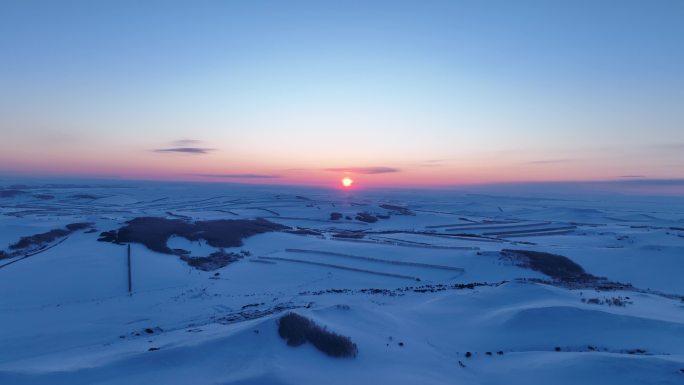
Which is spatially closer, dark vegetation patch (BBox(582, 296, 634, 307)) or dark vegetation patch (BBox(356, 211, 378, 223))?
dark vegetation patch (BBox(582, 296, 634, 307))

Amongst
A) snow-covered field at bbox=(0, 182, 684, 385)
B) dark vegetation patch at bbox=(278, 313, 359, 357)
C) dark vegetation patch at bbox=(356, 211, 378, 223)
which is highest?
dark vegetation patch at bbox=(278, 313, 359, 357)

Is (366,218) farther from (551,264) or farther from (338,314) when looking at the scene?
(338,314)

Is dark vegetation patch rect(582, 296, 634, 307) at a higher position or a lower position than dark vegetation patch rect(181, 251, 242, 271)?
higher

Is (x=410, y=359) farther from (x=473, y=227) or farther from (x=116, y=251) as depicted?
(x=473, y=227)

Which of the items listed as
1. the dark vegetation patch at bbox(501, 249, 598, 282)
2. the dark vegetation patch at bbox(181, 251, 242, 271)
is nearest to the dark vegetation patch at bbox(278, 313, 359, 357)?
the dark vegetation patch at bbox(181, 251, 242, 271)

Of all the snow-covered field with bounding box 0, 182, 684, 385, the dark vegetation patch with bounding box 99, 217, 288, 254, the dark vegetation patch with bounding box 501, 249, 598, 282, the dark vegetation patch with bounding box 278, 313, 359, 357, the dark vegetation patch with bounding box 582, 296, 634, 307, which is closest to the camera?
the snow-covered field with bounding box 0, 182, 684, 385

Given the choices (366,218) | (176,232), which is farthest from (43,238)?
(366,218)

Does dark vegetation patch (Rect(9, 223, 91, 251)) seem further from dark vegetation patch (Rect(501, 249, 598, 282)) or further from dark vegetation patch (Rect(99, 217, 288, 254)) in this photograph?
dark vegetation patch (Rect(501, 249, 598, 282))
